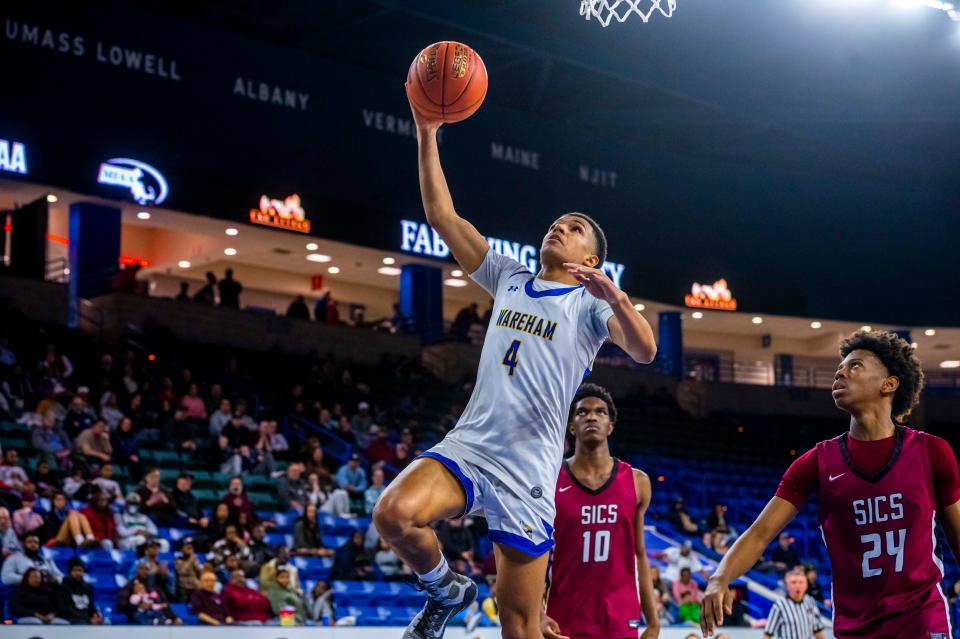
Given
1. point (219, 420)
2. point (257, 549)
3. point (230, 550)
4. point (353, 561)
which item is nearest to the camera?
point (230, 550)

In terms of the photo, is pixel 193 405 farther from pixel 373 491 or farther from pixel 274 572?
pixel 274 572

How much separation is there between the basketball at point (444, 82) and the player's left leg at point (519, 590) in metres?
2.24

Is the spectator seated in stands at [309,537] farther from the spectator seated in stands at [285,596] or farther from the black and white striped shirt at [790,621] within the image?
the black and white striped shirt at [790,621]

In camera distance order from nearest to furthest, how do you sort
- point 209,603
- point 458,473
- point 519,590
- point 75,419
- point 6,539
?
point 458,473, point 519,590, point 6,539, point 209,603, point 75,419

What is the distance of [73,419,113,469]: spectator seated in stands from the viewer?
52.4 ft

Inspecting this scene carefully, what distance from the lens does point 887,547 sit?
5.41m

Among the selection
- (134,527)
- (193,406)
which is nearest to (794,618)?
(134,527)

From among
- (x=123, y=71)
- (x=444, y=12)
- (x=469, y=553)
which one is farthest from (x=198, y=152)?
(x=469, y=553)

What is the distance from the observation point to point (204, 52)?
2581 cm

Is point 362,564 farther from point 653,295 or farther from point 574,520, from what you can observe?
point 653,295

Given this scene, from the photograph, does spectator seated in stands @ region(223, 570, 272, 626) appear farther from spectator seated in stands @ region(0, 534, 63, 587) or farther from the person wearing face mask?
spectator seated in stands @ region(0, 534, 63, 587)

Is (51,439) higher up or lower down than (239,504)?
higher up

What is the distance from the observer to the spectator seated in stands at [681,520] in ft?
69.4

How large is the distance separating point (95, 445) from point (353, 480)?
151 inches
